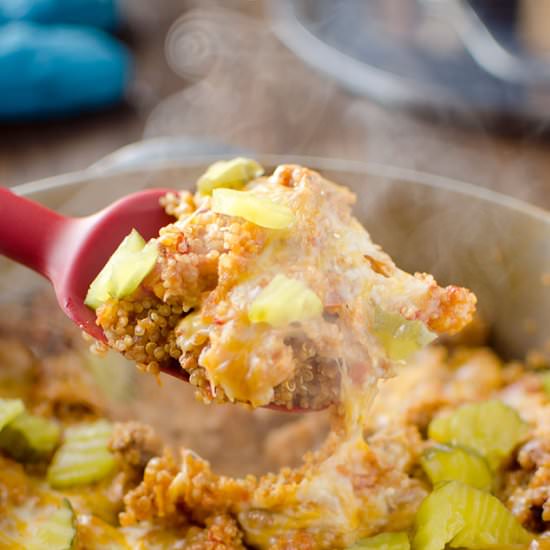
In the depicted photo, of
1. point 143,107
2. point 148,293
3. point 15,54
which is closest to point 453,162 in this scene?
point 143,107

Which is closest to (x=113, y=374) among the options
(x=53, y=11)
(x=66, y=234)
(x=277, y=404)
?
(x=66, y=234)

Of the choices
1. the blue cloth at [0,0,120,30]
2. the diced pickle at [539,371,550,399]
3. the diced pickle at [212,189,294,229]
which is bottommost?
the diced pickle at [539,371,550,399]

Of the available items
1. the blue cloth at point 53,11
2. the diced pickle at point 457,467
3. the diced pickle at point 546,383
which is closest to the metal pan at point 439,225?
the diced pickle at point 546,383

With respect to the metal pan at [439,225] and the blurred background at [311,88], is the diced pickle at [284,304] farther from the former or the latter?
the blurred background at [311,88]

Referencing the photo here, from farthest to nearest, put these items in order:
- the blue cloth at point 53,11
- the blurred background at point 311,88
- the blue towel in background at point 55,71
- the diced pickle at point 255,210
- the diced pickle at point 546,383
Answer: the blue cloth at point 53,11 → the blue towel in background at point 55,71 → the blurred background at point 311,88 → the diced pickle at point 546,383 → the diced pickle at point 255,210

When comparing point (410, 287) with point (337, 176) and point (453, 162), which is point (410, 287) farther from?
point (453, 162)

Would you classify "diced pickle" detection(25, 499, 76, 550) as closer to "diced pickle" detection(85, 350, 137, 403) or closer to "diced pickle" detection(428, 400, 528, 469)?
"diced pickle" detection(85, 350, 137, 403)

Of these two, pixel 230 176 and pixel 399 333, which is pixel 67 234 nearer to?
pixel 230 176

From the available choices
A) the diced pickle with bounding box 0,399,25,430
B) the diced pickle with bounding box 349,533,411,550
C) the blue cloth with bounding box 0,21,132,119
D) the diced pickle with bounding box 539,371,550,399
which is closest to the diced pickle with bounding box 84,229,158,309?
the diced pickle with bounding box 0,399,25,430
